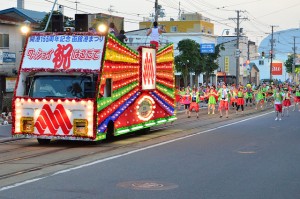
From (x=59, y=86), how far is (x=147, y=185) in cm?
717

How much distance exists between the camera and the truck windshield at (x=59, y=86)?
1697 cm

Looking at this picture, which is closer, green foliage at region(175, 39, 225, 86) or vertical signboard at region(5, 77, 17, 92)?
vertical signboard at region(5, 77, 17, 92)

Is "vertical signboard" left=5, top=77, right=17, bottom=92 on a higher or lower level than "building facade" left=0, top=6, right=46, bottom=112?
lower

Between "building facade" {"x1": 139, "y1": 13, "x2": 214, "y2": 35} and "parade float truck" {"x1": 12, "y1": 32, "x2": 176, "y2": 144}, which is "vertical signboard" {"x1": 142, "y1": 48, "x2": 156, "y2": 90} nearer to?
"parade float truck" {"x1": 12, "y1": 32, "x2": 176, "y2": 144}

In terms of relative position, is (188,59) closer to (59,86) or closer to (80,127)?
(59,86)

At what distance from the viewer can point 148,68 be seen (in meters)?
20.7

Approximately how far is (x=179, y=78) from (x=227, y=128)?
4565 cm

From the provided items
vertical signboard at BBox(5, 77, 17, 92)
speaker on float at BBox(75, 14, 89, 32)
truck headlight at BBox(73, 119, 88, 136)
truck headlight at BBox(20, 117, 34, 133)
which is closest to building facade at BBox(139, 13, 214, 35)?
vertical signboard at BBox(5, 77, 17, 92)

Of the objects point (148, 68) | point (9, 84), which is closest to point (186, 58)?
point (9, 84)

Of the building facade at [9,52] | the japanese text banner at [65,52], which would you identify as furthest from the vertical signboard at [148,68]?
the building facade at [9,52]

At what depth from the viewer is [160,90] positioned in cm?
2208

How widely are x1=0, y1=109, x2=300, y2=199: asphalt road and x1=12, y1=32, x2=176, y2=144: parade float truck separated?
5.19 ft

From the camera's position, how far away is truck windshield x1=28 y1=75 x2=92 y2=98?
16969mm

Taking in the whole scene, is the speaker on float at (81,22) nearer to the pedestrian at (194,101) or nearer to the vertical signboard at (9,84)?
the pedestrian at (194,101)
